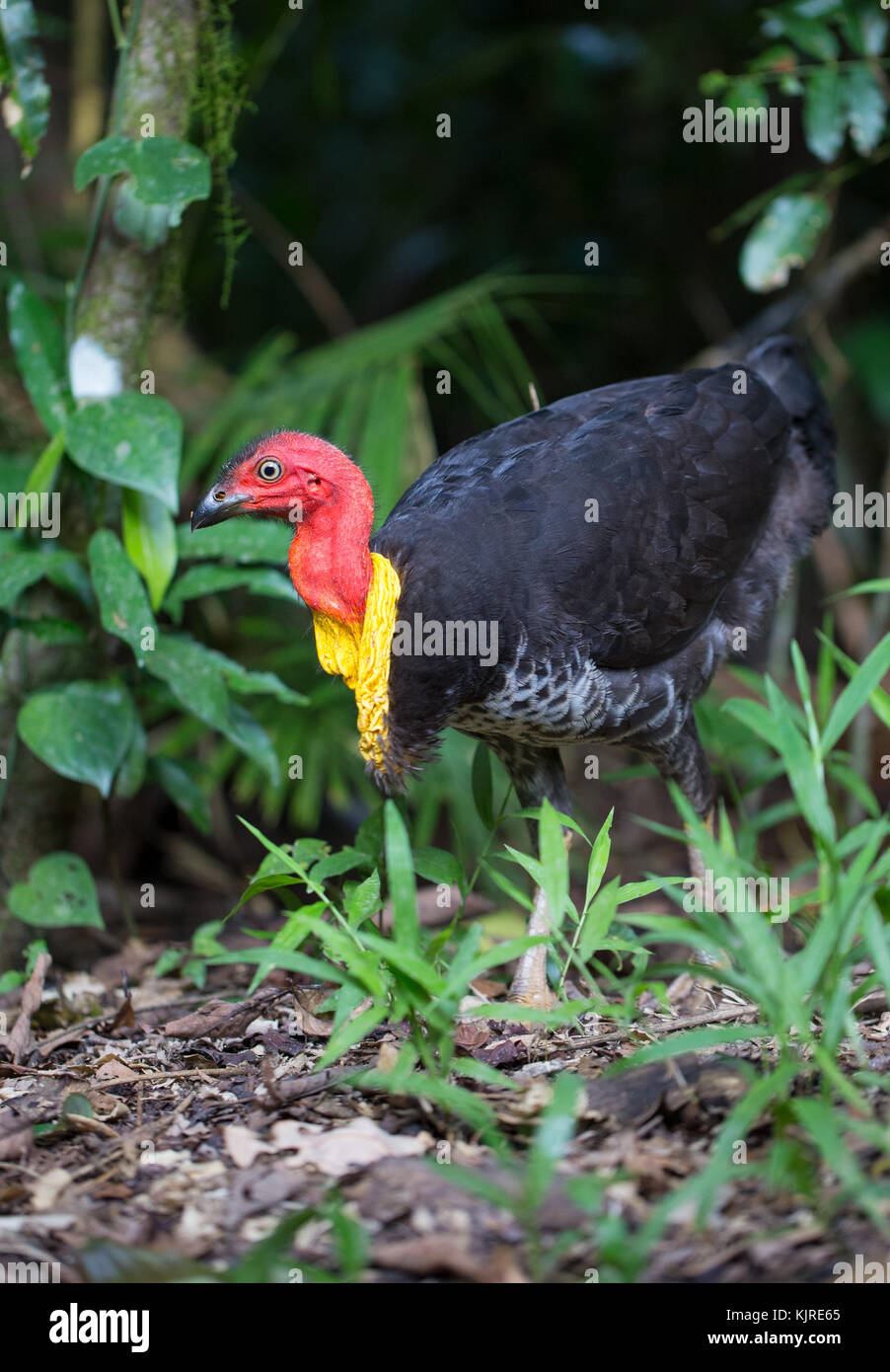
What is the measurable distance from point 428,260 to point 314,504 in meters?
5.16

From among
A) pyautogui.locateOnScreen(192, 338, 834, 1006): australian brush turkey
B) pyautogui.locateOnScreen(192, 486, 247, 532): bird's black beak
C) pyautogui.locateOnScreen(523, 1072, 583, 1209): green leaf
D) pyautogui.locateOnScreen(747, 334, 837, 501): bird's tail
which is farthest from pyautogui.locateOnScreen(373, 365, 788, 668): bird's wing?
pyautogui.locateOnScreen(523, 1072, 583, 1209): green leaf

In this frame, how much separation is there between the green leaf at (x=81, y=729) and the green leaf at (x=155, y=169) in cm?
147

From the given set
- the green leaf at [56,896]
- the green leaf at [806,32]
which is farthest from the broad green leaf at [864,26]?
the green leaf at [56,896]

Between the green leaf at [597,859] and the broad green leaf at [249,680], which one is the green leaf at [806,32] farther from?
the green leaf at [597,859]

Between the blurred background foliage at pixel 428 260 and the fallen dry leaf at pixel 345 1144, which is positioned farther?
the blurred background foliage at pixel 428 260

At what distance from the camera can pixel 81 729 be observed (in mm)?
3826

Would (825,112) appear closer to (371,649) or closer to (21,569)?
(371,649)

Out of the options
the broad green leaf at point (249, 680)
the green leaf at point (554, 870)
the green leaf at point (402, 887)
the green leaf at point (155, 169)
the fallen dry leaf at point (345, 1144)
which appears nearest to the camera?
the fallen dry leaf at point (345, 1144)

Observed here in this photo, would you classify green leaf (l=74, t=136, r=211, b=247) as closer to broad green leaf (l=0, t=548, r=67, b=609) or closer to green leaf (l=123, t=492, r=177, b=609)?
green leaf (l=123, t=492, r=177, b=609)

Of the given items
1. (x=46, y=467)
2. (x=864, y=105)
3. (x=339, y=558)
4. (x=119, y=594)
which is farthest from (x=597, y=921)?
(x=864, y=105)

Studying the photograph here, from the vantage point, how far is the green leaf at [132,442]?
3582mm

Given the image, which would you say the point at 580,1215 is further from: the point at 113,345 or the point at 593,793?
the point at 593,793

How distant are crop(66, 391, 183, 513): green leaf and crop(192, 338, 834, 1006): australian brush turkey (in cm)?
26

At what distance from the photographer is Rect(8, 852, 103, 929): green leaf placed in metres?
3.83
